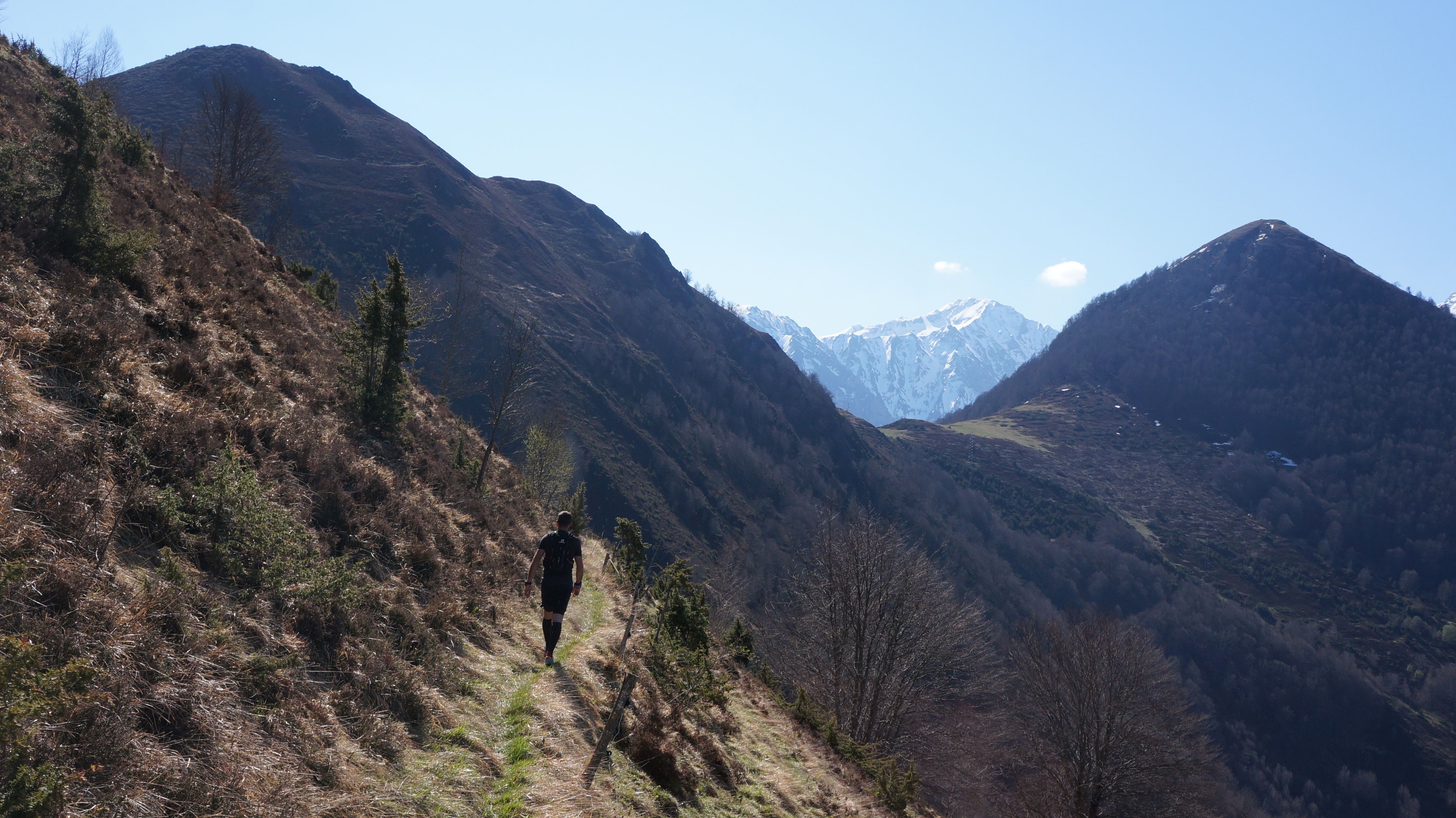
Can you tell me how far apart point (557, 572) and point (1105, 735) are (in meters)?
31.9

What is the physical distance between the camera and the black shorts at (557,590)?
8.77 meters

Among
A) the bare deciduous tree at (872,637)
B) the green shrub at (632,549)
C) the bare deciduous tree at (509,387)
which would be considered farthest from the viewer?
the bare deciduous tree at (872,637)

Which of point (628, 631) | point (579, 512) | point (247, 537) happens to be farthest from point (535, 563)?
point (579, 512)

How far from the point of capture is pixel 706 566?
77250 mm

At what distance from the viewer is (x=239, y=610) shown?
567 centimetres

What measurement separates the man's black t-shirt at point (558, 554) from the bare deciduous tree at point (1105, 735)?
98.9ft

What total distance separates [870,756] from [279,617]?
15261 mm

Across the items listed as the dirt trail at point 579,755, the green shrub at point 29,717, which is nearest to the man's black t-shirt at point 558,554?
the dirt trail at point 579,755

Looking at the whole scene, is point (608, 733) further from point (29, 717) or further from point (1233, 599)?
point (1233, 599)

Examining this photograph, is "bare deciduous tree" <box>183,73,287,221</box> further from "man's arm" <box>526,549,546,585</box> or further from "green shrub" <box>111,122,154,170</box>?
"man's arm" <box>526,549,546,585</box>

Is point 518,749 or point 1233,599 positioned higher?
point 1233,599

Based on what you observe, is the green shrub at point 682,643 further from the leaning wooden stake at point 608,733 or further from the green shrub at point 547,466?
the green shrub at point 547,466

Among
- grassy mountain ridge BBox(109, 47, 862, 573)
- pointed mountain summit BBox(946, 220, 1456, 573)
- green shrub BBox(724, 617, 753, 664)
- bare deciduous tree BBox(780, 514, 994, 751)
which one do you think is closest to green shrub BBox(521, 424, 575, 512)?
bare deciduous tree BBox(780, 514, 994, 751)

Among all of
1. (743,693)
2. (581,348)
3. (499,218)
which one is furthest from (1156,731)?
(499,218)
